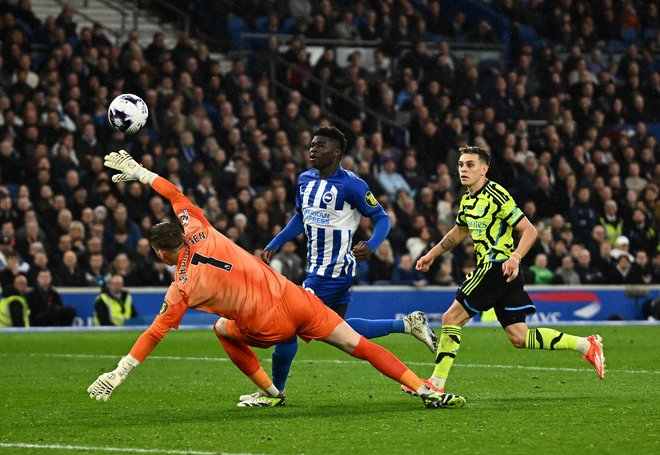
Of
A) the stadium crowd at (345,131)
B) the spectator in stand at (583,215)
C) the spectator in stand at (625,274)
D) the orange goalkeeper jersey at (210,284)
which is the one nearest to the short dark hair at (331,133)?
the orange goalkeeper jersey at (210,284)

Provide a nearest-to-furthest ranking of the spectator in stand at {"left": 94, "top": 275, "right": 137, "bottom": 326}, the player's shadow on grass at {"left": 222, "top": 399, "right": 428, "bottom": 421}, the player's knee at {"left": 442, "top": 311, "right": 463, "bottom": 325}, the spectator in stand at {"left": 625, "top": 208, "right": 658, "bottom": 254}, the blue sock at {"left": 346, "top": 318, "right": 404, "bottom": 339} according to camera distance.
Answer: the player's shadow on grass at {"left": 222, "top": 399, "right": 428, "bottom": 421} → the blue sock at {"left": 346, "top": 318, "right": 404, "bottom": 339} → the player's knee at {"left": 442, "top": 311, "right": 463, "bottom": 325} → the spectator in stand at {"left": 94, "top": 275, "right": 137, "bottom": 326} → the spectator in stand at {"left": 625, "top": 208, "right": 658, "bottom": 254}

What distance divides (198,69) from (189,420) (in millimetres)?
15543

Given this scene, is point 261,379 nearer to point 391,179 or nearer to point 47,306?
point 47,306

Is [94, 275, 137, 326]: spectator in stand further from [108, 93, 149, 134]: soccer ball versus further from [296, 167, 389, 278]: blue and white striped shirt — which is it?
[296, 167, 389, 278]: blue and white striped shirt

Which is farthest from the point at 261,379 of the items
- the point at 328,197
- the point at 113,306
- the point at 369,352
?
the point at 113,306

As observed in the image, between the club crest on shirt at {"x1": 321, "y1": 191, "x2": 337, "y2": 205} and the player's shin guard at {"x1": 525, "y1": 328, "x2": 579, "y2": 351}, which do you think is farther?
the player's shin guard at {"x1": 525, "y1": 328, "x2": 579, "y2": 351}

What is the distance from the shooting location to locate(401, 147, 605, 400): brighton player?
1007 cm

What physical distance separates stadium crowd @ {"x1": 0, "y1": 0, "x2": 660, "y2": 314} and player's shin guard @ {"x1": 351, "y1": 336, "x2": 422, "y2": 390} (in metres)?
11.0

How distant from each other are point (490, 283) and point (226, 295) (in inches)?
96.2

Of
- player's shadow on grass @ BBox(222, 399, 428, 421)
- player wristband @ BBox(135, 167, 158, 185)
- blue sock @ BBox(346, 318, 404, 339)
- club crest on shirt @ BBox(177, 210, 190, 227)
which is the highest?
player wristband @ BBox(135, 167, 158, 185)

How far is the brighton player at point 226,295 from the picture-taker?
860 cm

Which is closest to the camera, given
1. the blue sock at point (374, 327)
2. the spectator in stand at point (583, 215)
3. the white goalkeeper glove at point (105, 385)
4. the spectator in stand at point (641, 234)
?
the white goalkeeper glove at point (105, 385)

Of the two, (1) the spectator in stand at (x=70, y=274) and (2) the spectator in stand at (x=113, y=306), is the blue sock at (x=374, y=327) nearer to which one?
(2) the spectator in stand at (x=113, y=306)

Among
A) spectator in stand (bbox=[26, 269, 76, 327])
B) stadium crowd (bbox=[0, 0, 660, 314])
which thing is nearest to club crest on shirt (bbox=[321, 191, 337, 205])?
spectator in stand (bbox=[26, 269, 76, 327])
